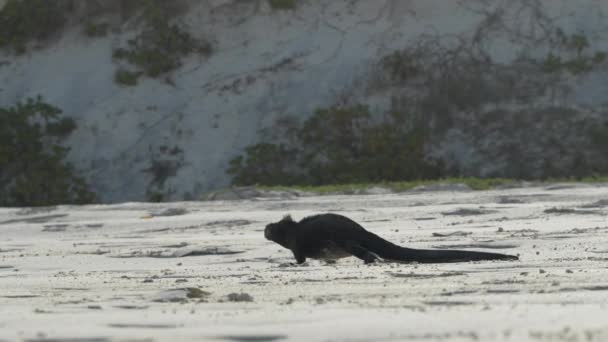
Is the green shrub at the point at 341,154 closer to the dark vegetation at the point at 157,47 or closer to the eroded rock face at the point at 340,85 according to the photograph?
the eroded rock face at the point at 340,85

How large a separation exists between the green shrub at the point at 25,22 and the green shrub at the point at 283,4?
3899 millimetres

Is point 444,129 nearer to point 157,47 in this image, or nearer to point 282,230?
point 157,47

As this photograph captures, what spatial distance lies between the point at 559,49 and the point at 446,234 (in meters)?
13.2

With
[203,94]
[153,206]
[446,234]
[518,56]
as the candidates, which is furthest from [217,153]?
[446,234]

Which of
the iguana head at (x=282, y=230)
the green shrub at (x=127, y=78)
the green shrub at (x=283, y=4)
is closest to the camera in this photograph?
the iguana head at (x=282, y=230)

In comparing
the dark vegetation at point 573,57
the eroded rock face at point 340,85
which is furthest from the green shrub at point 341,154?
the dark vegetation at point 573,57

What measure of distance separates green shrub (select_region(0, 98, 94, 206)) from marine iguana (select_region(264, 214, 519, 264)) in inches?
500

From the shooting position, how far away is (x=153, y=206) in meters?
13.4

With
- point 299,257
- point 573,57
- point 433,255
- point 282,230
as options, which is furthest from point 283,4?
point 433,255

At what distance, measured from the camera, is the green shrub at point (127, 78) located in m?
21.7

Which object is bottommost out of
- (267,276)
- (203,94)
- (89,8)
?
(267,276)

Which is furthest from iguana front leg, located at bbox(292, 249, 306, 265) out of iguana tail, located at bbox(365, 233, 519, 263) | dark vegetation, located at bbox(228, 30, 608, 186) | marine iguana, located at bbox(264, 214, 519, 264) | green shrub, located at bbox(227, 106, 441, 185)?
green shrub, located at bbox(227, 106, 441, 185)

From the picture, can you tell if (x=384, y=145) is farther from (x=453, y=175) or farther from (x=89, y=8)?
(x=89, y=8)

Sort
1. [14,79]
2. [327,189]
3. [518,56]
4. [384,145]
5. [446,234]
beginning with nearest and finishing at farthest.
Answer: [446,234] < [327,189] < [384,145] < [518,56] < [14,79]
